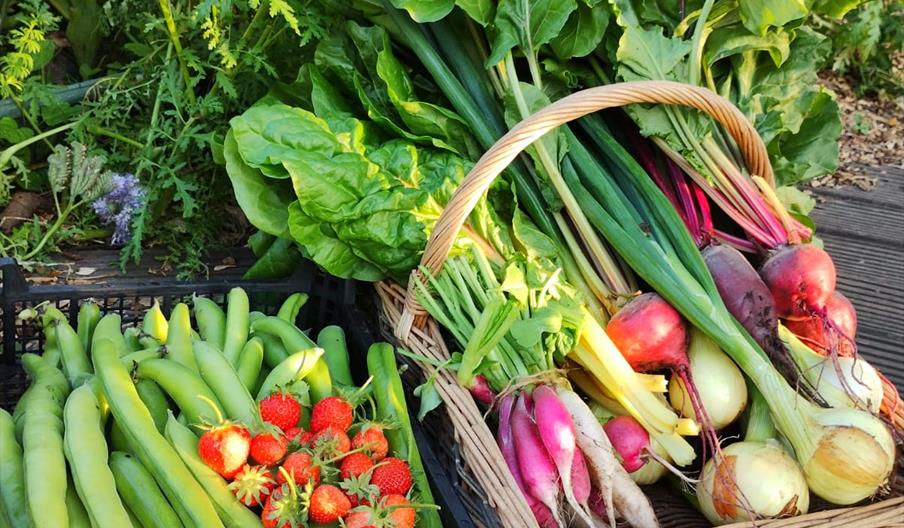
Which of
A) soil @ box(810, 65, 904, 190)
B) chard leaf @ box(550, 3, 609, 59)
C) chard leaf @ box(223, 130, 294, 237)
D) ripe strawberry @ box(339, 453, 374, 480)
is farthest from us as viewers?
soil @ box(810, 65, 904, 190)

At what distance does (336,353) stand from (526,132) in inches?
25.1

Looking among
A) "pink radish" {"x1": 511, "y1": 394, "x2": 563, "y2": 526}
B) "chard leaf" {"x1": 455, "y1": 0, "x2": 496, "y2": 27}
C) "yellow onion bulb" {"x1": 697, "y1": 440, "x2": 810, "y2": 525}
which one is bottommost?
"yellow onion bulb" {"x1": 697, "y1": 440, "x2": 810, "y2": 525}

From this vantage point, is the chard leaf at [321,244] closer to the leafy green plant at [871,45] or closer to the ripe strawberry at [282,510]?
the ripe strawberry at [282,510]

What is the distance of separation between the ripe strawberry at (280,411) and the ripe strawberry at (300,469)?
3.7 inches

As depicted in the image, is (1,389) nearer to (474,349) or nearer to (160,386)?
(160,386)

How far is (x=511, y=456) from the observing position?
5.27ft

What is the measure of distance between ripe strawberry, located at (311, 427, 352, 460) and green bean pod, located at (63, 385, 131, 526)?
31cm

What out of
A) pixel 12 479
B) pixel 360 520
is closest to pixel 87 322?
pixel 12 479

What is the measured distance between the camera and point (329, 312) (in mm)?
2152

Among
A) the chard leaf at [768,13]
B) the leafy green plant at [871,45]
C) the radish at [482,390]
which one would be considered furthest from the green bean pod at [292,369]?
the leafy green plant at [871,45]

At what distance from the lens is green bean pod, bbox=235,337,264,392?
1.69 metres

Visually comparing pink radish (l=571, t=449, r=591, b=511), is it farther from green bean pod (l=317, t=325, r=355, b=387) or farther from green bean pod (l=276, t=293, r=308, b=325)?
green bean pod (l=276, t=293, r=308, b=325)

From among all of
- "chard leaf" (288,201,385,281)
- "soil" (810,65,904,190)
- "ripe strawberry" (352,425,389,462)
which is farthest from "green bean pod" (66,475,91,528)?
"soil" (810,65,904,190)

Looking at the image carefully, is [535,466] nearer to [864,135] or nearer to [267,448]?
[267,448]
